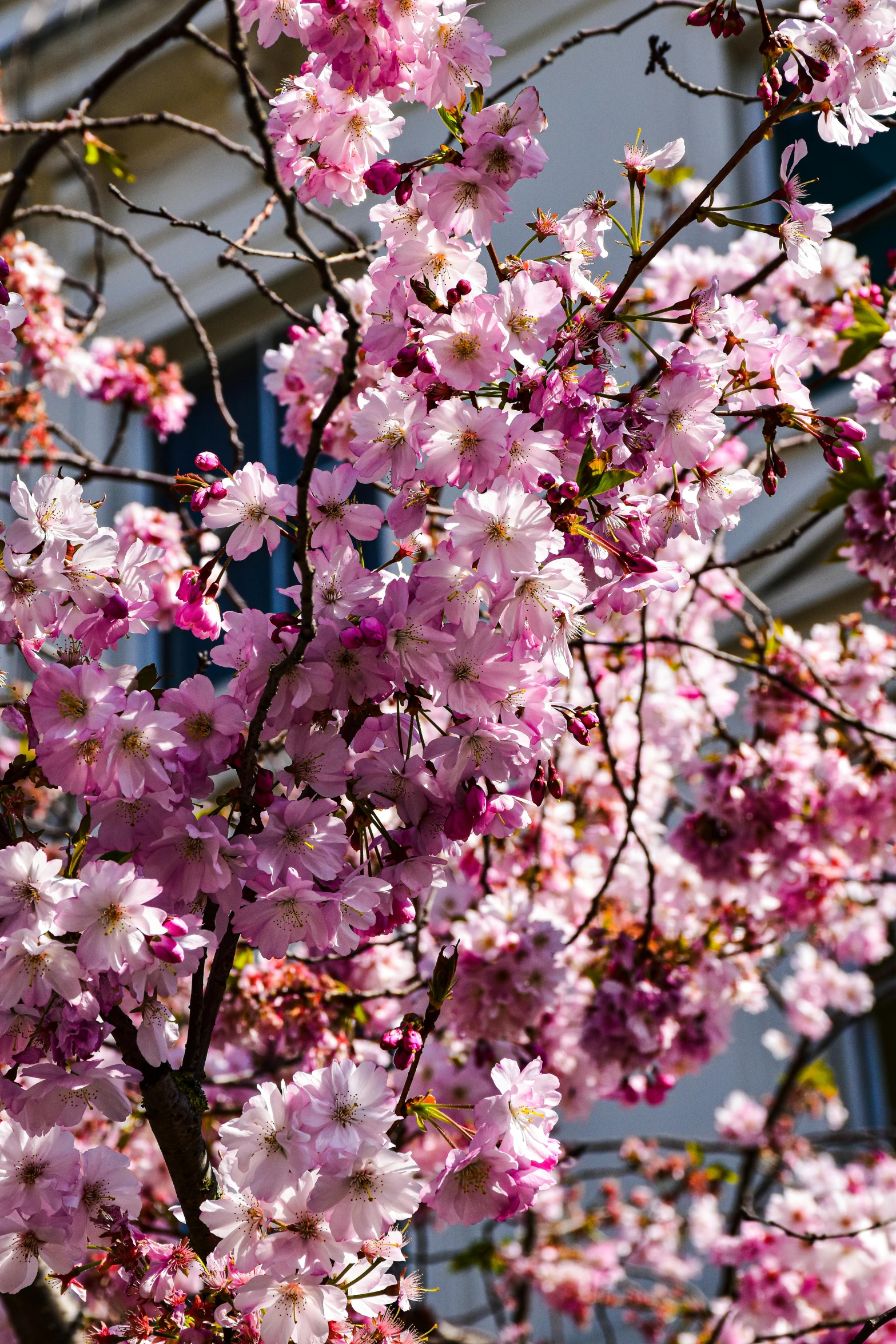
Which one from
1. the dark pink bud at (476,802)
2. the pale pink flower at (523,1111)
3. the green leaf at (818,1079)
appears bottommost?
the green leaf at (818,1079)

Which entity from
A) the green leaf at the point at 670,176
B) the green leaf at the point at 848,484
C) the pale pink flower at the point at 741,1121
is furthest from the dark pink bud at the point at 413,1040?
the pale pink flower at the point at 741,1121

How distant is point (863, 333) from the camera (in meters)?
2.45

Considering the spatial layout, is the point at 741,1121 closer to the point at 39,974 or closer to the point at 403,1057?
the point at 403,1057

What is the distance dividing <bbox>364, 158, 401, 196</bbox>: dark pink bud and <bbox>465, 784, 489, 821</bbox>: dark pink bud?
0.69m

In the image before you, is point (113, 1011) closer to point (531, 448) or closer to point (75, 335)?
point (531, 448)

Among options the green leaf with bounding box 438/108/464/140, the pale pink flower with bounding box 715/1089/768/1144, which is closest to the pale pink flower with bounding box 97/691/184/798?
the green leaf with bounding box 438/108/464/140

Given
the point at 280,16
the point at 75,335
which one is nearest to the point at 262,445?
the point at 75,335

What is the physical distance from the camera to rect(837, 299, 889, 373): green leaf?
2434 millimetres

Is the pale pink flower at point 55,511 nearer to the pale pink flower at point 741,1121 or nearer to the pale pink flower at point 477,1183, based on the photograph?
the pale pink flower at point 477,1183

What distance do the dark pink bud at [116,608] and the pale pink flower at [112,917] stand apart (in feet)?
0.98

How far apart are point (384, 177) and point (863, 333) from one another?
4.42 ft

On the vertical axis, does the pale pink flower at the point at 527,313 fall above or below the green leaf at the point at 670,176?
below

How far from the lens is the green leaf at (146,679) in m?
1.40

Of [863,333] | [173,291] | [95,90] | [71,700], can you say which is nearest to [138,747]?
[71,700]
